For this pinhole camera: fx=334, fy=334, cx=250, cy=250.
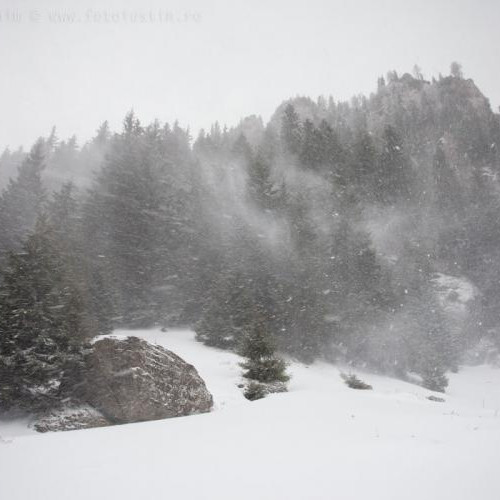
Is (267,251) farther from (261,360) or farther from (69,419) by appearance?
(69,419)

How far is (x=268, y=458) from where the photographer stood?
19.7 feet

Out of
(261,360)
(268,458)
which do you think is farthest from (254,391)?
(268,458)

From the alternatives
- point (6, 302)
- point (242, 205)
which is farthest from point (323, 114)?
point (6, 302)

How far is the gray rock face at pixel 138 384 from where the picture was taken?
32.9 ft

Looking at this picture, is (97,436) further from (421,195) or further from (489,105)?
(489,105)

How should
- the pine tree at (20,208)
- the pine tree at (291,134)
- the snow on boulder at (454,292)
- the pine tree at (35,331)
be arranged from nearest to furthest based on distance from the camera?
the pine tree at (35,331) → the pine tree at (20,208) → the snow on boulder at (454,292) → the pine tree at (291,134)

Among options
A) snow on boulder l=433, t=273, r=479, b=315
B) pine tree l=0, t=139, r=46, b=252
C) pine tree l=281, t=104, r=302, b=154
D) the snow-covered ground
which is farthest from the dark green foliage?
pine tree l=281, t=104, r=302, b=154

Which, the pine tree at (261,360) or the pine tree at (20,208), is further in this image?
the pine tree at (20,208)

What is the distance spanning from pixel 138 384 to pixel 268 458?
5.64 meters

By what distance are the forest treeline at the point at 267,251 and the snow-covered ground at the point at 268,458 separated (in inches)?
209

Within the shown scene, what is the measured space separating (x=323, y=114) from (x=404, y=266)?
57822 millimetres

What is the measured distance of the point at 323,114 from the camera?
279 feet

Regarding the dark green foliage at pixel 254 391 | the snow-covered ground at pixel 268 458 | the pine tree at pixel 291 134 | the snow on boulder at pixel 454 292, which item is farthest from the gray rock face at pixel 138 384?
the pine tree at pixel 291 134

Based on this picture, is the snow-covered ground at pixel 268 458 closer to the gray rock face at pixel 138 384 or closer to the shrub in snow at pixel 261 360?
A: the gray rock face at pixel 138 384
